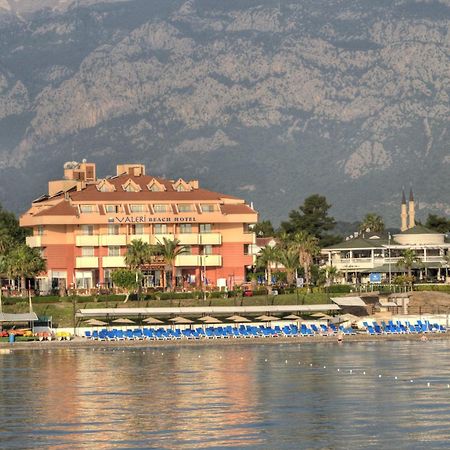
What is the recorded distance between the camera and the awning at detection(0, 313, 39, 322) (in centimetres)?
17362

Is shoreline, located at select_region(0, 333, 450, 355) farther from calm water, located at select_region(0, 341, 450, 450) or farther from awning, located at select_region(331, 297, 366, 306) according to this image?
awning, located at select_region(331, 297, 366, 306)

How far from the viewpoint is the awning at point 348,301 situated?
192125 millimetres

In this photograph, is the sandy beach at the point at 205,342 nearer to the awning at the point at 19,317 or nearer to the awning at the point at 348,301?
the awning at the point at 19,317

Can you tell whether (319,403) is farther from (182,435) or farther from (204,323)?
(204,323)

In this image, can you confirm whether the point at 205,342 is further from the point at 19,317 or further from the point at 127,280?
the point at 127,280

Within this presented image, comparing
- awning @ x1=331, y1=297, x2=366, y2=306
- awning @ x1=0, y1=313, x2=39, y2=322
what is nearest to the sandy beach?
awning @ x1=0, y1=313, x2=39, y2=322

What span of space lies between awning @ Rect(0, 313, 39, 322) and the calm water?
41.9 ft

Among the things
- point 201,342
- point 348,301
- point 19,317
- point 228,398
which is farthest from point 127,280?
point 228,398

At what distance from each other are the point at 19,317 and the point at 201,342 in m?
20.6

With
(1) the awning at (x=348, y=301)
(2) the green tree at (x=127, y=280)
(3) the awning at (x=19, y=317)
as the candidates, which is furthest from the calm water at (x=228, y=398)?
(2) the green tree at (x=127, y=280)

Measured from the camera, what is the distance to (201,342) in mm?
168000

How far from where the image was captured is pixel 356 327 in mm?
185625

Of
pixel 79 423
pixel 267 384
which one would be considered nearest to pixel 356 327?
pixel 267 384

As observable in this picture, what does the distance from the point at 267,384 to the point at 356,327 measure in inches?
2440
